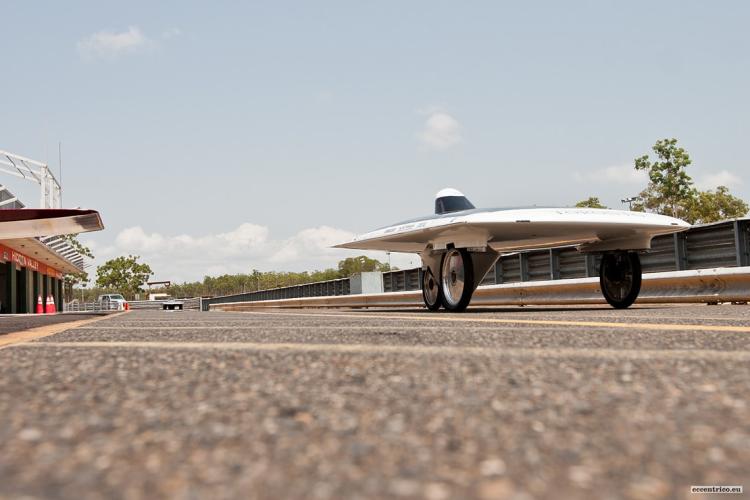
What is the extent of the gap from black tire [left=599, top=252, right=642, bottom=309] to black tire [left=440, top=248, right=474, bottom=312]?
2251 mm

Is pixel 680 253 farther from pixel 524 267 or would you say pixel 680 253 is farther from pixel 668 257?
pixel 524 267

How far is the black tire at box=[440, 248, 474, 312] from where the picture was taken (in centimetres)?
1021

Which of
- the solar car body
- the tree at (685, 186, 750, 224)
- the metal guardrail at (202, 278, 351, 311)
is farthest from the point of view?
the tree at (685, 186, 750, 224)

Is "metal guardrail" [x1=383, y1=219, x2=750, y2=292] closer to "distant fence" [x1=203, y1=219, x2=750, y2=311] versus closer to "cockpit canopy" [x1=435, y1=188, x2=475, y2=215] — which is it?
"distant fence" [x1=203, y1=219, x2=750, y2=311]

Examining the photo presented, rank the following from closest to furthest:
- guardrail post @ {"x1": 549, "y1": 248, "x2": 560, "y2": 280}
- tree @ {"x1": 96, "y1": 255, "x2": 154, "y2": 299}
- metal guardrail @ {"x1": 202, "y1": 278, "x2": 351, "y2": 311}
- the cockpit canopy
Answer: the cockpit canopy < guardrail post @ {"x1": 549, "y1": 248, "x2": 560, "y2": 280} < metal guardrail @ {"x1": 202, "y1": 278, "x2": 351, "y2": 311} < tree @ {"x1": 96, "y1": 255, "x2": 154, "y2": 299}

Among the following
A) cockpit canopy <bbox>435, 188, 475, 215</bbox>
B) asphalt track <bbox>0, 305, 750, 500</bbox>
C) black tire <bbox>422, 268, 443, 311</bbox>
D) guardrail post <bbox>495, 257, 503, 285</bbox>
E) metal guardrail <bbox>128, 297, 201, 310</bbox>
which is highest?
cockpit canopy <bbox>435, 188, 475, 215</bbox>

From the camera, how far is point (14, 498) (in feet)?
3.78

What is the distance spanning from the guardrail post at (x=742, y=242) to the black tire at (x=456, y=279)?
17.4 feet

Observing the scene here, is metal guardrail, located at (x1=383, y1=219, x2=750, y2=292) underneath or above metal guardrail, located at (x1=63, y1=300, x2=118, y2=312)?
above

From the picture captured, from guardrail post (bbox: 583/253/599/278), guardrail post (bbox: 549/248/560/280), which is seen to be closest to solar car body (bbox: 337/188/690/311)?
guardrail post (bbox: 583/253/599/278)

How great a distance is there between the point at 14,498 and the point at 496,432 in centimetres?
96

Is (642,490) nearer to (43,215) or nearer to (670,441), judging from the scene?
(670,441)

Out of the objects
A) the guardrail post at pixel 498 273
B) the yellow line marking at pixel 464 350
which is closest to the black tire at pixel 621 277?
the yellow line marking at pixel 464 350

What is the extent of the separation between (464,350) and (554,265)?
14623 millimetres
